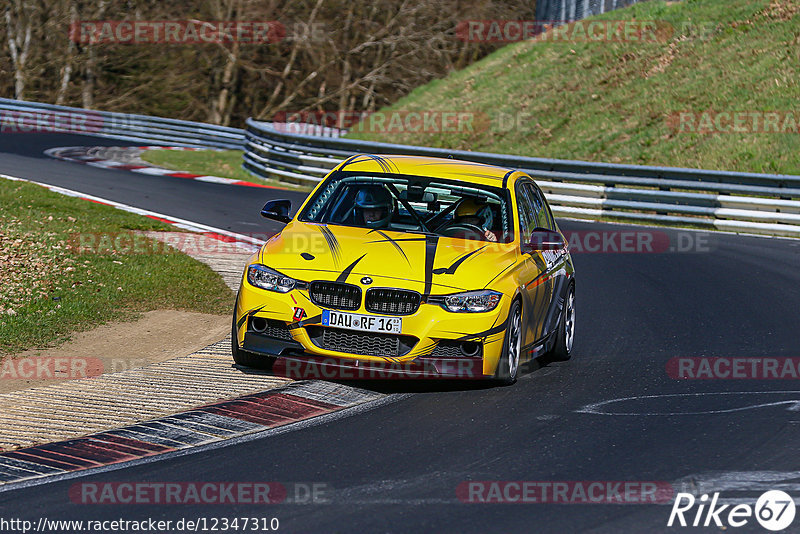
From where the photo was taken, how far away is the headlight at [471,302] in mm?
8055

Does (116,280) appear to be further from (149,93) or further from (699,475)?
(149,93)

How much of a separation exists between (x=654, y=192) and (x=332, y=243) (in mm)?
A: 13734

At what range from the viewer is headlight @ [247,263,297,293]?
26.9 ft

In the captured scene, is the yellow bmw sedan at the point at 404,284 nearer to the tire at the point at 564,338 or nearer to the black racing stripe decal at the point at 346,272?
the black racing stripe decal at the point at 346,272

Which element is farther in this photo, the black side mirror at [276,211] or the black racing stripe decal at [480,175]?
the black racing stripe decal at [480,175]

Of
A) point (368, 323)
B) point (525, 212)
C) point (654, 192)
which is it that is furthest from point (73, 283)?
point (654, 192)

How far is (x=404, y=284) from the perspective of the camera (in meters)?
8.04

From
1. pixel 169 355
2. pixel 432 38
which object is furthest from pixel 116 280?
pixel 432 38

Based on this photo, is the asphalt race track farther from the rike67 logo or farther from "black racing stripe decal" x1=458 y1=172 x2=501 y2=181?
"black racing stripe decal" x1=458 y1=172 x2=501 y2=181
